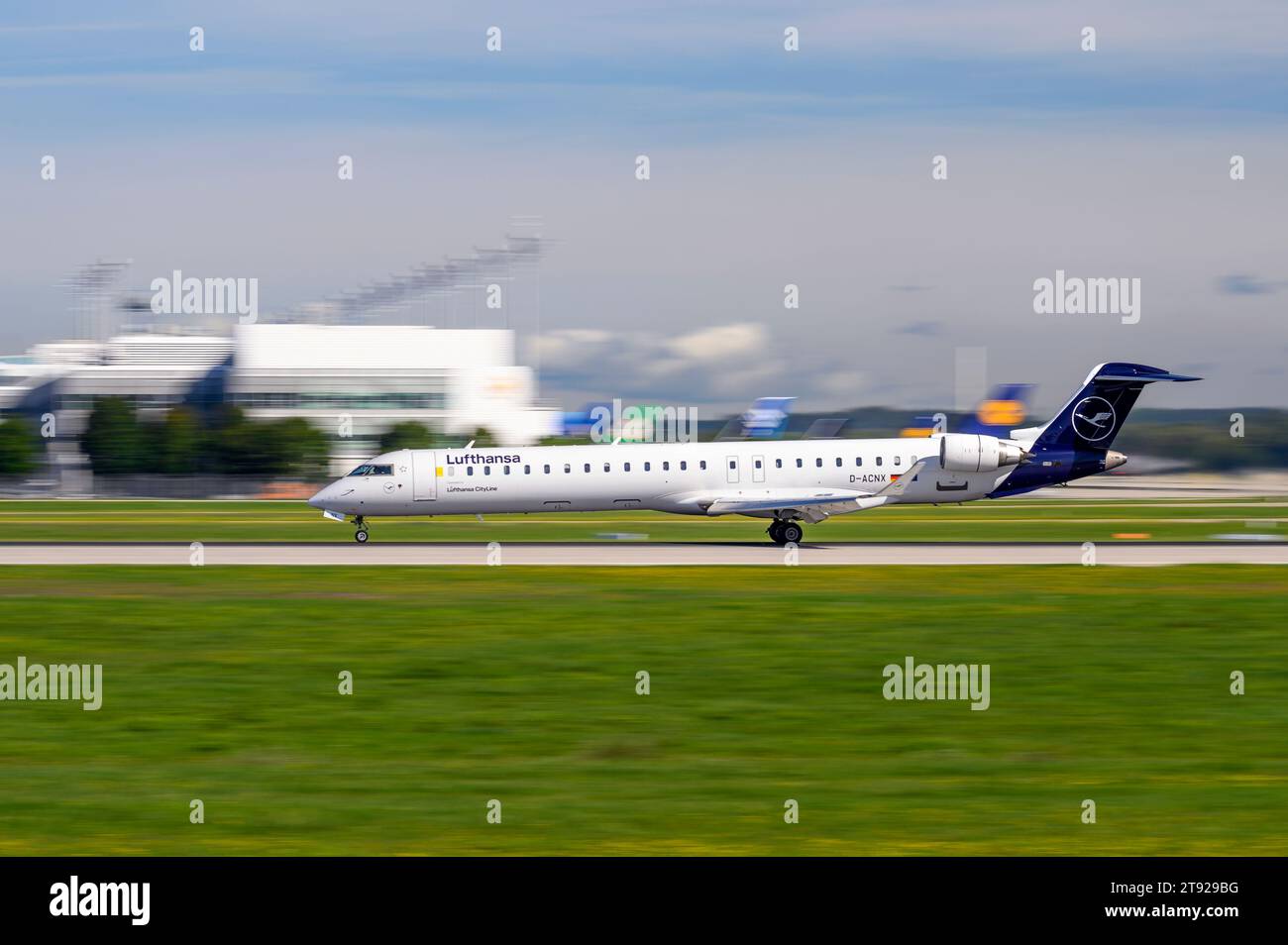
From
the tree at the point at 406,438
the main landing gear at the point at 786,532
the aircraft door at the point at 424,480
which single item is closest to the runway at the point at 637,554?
the main landing gear at the point at 786,532

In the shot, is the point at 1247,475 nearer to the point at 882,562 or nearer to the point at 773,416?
the point at 773,416

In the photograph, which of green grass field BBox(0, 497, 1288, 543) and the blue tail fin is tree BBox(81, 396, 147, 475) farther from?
the blue tail fin

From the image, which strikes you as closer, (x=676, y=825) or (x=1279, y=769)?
(x=676, y=825)

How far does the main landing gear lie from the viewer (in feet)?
133

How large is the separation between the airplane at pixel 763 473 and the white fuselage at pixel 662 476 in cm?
3

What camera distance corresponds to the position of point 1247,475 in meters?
87.2

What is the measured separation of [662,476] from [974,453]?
29.0ft

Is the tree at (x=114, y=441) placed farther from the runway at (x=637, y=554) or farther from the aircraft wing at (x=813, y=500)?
the aircraft wing at (x=813, y=500)

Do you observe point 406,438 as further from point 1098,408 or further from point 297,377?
point 1098,408

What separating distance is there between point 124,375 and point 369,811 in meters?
131

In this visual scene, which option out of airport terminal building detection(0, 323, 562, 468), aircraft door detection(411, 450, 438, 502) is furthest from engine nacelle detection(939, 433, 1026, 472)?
airport terminal building detection(0, 323, 562, 468)

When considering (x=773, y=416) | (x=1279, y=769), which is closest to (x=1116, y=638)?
(x=1279, y=769)

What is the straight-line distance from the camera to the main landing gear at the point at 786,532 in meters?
40.4

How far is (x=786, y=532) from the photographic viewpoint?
40.4 meters
